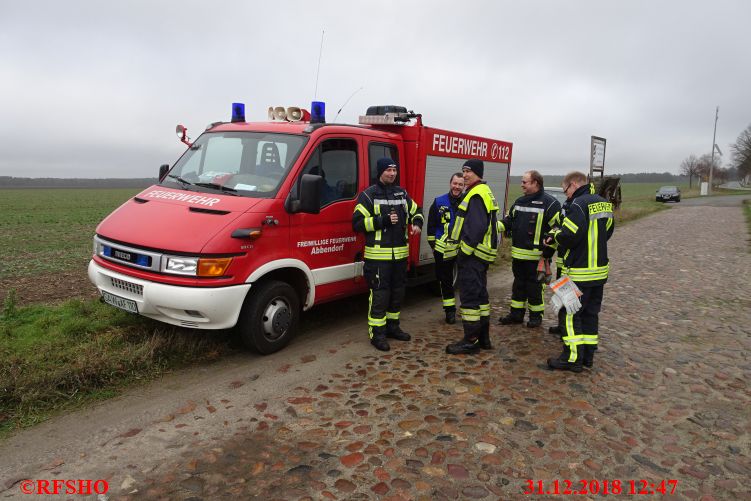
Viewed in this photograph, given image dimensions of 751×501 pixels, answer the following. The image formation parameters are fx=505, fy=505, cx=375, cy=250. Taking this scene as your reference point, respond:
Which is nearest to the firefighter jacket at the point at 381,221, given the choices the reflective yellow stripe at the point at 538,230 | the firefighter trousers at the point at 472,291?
the firefighter trousers at the point at 472,291

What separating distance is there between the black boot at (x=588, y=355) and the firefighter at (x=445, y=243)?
1868 mm

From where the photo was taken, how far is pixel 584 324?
16.2ft

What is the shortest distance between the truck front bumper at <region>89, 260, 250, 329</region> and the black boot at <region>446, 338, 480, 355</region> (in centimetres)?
217

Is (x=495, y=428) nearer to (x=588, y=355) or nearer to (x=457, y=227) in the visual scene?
(x=588, y=355)

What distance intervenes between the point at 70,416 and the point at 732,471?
4.73 metres

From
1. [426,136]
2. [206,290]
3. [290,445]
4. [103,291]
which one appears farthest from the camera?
[426,136]

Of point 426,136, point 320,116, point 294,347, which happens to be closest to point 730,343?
point 426,136

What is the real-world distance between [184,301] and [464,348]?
109 inches

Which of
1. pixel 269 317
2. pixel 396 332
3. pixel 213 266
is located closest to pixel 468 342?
pixel 396 332

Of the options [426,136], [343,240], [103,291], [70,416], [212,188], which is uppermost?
[426,136]

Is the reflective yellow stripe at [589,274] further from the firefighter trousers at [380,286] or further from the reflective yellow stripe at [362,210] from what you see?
the reflective yellow stripe at [362,210]

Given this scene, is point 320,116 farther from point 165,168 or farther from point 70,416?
point 70,416

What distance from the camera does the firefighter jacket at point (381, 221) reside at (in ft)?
17.4

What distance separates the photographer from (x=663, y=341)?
5773mm
